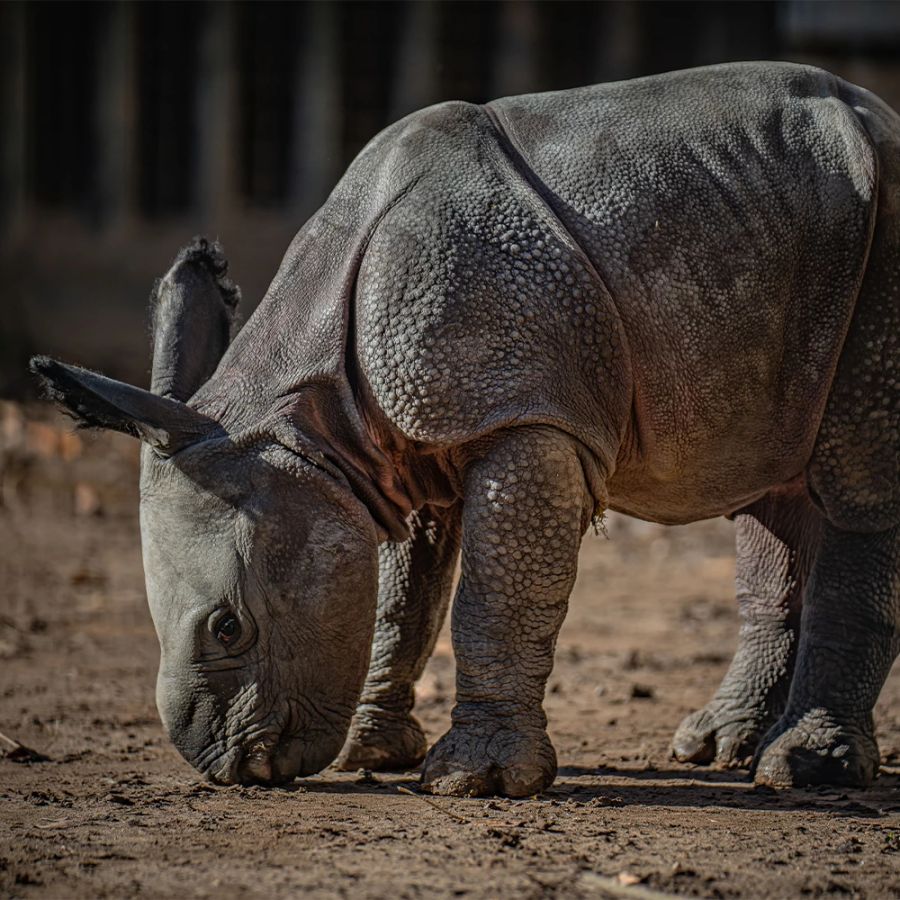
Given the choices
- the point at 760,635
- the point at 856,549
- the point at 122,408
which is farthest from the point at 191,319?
the point at 760,635

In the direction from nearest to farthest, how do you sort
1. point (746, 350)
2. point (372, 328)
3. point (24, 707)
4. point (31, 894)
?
point (31, 894) < point (372, 328) < point (746, 350) < point (24, 707)

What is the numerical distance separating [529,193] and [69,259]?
48.3ft

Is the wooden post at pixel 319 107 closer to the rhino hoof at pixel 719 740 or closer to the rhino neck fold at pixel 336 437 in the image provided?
the rhino hoof at pixel 719 740

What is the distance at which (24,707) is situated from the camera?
22.3 ft

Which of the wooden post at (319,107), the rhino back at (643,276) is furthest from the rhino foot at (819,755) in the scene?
the wooden post at (319,107)

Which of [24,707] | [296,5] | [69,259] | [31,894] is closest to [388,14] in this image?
[296,5]

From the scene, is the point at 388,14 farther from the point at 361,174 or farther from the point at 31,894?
the point at 31,894

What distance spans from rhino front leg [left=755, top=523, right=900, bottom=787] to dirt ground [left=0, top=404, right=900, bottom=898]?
5.4 inches

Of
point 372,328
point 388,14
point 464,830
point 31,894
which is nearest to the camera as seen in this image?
point 31,894

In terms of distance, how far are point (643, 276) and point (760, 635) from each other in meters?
1.73

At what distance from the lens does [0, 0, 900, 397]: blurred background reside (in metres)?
17.9

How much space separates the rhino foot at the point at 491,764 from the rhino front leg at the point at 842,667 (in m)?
0.94

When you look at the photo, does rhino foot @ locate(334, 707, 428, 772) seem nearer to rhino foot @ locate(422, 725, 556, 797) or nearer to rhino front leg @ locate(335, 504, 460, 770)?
rhino front leg @ locate(335, 504, 460, 770)

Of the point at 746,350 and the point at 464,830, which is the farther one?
the point at 746,350
